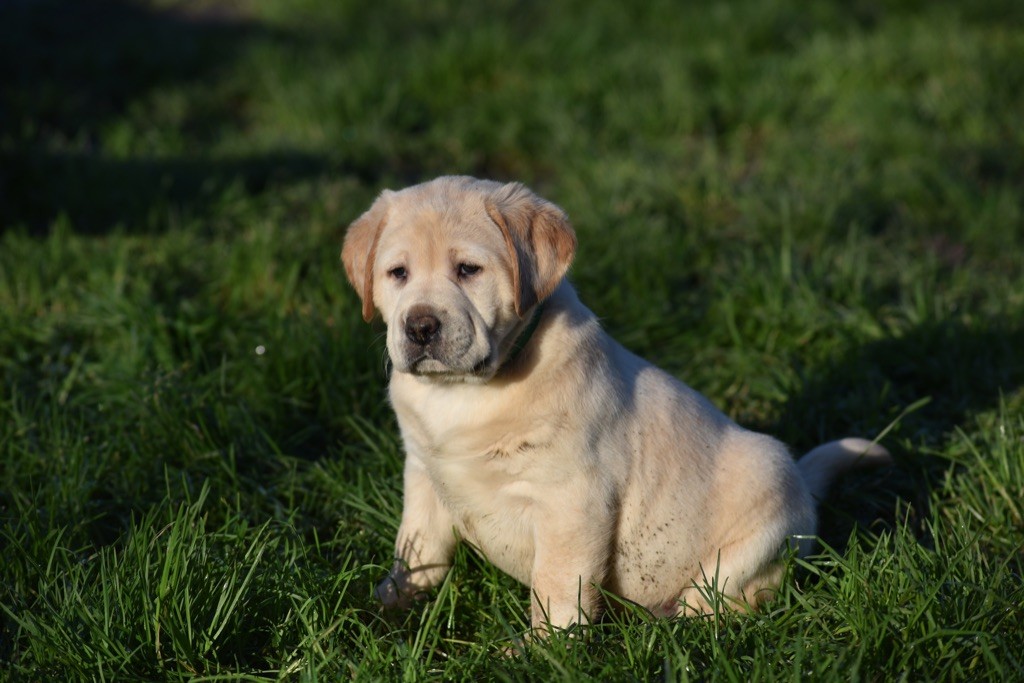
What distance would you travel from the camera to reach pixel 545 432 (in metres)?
2.93

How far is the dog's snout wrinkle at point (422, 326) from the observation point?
9.27 ft

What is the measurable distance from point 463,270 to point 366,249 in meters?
0.33

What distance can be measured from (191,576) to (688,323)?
2807mm

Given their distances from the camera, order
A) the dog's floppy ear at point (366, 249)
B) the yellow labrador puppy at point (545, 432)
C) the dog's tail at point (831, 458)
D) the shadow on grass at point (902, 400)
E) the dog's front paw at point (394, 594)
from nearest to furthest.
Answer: the yellow labrador puppy at point (545, 432) → the dog's floppy ear at point (366, 249) → the dog's front paw at point (394, 594) → the dog's tail at point (831, 458) → the shadow on grass at point (902, 400)

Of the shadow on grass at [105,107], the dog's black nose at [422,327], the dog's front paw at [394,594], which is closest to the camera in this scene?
the dog's black nose at [422,327]

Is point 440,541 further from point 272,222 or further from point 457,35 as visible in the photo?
point 457,35

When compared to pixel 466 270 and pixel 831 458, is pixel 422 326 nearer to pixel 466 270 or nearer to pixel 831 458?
pixel 466 270

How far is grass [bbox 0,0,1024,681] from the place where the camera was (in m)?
2.90

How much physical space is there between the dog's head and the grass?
777 mm

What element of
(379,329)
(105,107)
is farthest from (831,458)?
(105,107)

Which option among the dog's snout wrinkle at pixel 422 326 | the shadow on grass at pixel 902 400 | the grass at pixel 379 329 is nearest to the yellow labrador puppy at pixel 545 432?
the dog's snout wrinkle at pixel 422 326

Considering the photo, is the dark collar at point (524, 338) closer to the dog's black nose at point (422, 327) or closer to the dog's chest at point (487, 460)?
the dog's chest at point (487, 460)

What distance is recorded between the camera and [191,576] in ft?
9.48

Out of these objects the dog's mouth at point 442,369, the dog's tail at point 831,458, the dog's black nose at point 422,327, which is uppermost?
the dog's black nose at point 422,327
